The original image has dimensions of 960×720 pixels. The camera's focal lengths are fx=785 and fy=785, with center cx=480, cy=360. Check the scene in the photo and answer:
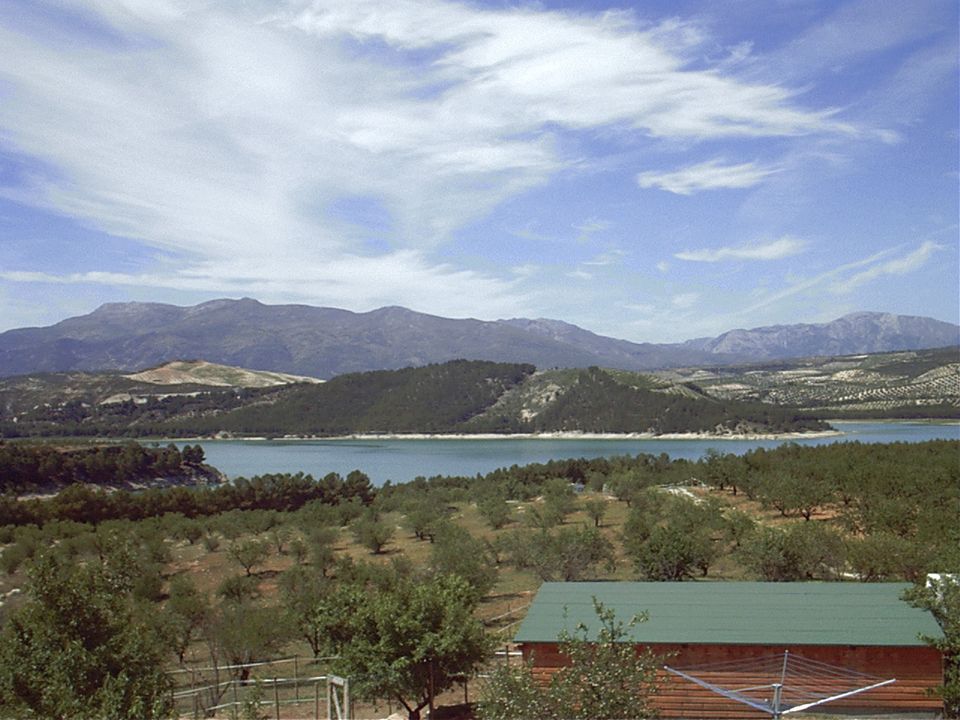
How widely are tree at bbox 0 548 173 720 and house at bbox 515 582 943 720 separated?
5619 millimetres

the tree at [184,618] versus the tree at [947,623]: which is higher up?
the tree at [947,623]

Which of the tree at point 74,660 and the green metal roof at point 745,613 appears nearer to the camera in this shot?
the tree at point 74,660

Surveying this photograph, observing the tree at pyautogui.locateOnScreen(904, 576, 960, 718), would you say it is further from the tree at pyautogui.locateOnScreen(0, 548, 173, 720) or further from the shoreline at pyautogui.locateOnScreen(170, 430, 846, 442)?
the shoreline at pyautogui.locateOnScreen(170, 430, 846, 442)

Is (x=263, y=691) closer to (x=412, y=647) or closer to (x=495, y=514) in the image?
(x=412, y=647)

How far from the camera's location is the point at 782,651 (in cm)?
1282

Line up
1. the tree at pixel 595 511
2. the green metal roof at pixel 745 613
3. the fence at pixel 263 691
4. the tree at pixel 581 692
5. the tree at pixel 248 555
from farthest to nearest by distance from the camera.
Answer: the tree at pixel 595 511
the tree at pixel 248 555
the fence at pixel 263 691
the green metal roof at pixel 745 613
the tree at pixel 581 692

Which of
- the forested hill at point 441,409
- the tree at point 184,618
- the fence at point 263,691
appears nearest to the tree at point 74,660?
the fence at point 263,691

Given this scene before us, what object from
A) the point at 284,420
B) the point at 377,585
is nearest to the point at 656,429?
the point at 284,420

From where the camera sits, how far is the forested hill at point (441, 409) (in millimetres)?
149000

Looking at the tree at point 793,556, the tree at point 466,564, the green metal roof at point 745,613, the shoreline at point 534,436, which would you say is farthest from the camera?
the shoreline at point 534,436

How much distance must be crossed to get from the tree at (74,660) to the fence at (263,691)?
7.40 feet

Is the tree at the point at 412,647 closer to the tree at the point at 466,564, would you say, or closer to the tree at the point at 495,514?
the tree at the point at 466,564

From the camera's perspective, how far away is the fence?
1324 centimetres

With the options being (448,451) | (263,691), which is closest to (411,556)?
(263,691)
